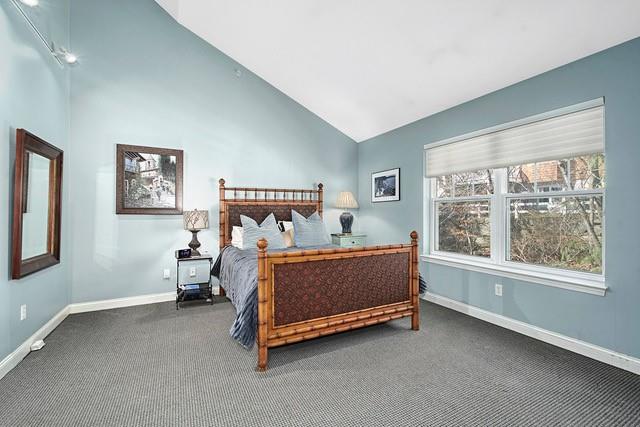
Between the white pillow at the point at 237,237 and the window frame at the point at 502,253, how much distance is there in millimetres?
2458

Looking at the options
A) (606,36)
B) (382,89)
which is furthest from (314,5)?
(606,36)

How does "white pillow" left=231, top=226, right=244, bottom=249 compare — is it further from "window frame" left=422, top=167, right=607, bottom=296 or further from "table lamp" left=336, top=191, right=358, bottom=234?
"window frame" left=422, top=167, right=607, bottom=296

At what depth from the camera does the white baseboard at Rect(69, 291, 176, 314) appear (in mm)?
3729

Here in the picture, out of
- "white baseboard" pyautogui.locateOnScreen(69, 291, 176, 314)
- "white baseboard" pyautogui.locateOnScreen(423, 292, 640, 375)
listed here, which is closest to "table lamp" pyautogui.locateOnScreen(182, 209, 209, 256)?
"white baseboard" pyautogui.locateOnScreen(69, 291, 176, 314)

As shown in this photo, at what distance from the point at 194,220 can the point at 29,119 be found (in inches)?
73.0

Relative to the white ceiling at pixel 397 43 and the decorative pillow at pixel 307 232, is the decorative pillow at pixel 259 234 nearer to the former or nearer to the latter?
the decorative pillow at pixel 307 232

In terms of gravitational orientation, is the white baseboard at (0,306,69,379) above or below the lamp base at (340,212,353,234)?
below

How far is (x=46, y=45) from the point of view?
3.02 m

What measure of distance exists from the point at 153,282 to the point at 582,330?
4.73 meters

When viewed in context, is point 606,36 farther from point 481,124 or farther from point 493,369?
point 493,369

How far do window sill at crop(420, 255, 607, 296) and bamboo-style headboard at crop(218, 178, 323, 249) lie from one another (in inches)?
88.2

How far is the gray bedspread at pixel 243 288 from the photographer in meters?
2.50

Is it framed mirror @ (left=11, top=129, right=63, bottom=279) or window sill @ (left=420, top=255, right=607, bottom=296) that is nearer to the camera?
framed mirror @ (left=11, top=129, right=63, bottom=279)

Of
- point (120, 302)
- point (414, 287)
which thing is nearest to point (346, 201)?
point (414, 287)
